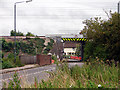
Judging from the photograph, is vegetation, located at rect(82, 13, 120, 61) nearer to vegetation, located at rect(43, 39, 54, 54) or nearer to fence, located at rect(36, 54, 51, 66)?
fence, located at rect(36, 54, 51, 66)

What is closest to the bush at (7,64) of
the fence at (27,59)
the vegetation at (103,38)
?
the fence at (27,59)

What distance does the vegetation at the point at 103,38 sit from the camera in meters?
16.1

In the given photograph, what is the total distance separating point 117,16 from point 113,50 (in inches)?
84.1

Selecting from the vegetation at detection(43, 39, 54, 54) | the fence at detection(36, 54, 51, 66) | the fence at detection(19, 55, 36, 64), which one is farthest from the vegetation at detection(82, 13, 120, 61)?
the vegetation at detection(43, 39, 54, 54)

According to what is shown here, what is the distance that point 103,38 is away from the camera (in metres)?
17.0

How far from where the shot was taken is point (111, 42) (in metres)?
16.4

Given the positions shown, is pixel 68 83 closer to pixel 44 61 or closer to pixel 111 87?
pixel 111 87

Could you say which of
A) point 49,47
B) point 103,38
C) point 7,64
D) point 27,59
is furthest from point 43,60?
point 103,38

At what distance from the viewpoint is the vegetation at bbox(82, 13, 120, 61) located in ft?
52.8

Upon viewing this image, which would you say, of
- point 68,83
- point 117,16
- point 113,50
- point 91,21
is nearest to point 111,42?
point 113,50

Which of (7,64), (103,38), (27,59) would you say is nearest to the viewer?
(103,38)

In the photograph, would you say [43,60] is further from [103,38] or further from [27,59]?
[103,38]

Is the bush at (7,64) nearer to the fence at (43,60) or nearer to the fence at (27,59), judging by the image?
the fence at (27,59)

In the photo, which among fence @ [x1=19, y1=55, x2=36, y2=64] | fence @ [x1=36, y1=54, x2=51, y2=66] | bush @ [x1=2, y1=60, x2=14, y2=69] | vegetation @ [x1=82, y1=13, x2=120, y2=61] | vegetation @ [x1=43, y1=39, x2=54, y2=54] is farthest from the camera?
vegetation @ [x1=43, y1=39, x2=54, y2=54]
